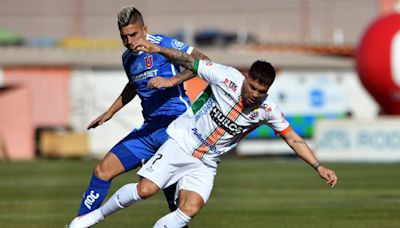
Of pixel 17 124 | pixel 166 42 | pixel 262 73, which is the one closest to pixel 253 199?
pixel 166 42

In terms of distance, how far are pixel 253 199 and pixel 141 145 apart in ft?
24.6

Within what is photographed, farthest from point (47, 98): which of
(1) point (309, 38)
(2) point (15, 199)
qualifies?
(2) point (15, 199)

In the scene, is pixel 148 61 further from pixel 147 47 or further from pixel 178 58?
pixel 147 47

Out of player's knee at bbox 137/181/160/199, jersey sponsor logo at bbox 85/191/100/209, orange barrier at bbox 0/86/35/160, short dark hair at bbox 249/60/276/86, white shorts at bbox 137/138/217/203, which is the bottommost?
orange barrier at bbox 0/86/35/160

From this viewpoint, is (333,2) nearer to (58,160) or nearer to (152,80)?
(58,160)

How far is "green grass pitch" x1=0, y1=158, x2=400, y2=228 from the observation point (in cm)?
1483

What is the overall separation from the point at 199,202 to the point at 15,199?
8.72 m

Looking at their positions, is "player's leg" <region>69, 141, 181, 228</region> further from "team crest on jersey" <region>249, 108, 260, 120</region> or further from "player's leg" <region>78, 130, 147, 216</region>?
"team crest on jersey" <region>249, 108, 260, 120</region>

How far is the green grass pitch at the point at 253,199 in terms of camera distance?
14828 mm

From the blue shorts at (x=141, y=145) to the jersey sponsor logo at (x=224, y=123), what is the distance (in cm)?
95

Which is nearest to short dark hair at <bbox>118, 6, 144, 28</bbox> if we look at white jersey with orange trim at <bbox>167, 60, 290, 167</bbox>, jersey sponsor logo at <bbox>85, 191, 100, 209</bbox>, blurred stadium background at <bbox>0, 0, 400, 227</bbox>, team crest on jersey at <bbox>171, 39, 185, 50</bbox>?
team crest on jersey at <bbox>171, 39, 185, 50</bbox>

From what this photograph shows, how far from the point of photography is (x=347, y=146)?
30.9 metres

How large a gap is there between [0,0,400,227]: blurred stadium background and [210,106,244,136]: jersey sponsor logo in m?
3.62

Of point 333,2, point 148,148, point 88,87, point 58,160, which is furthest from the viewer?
point 333,2
